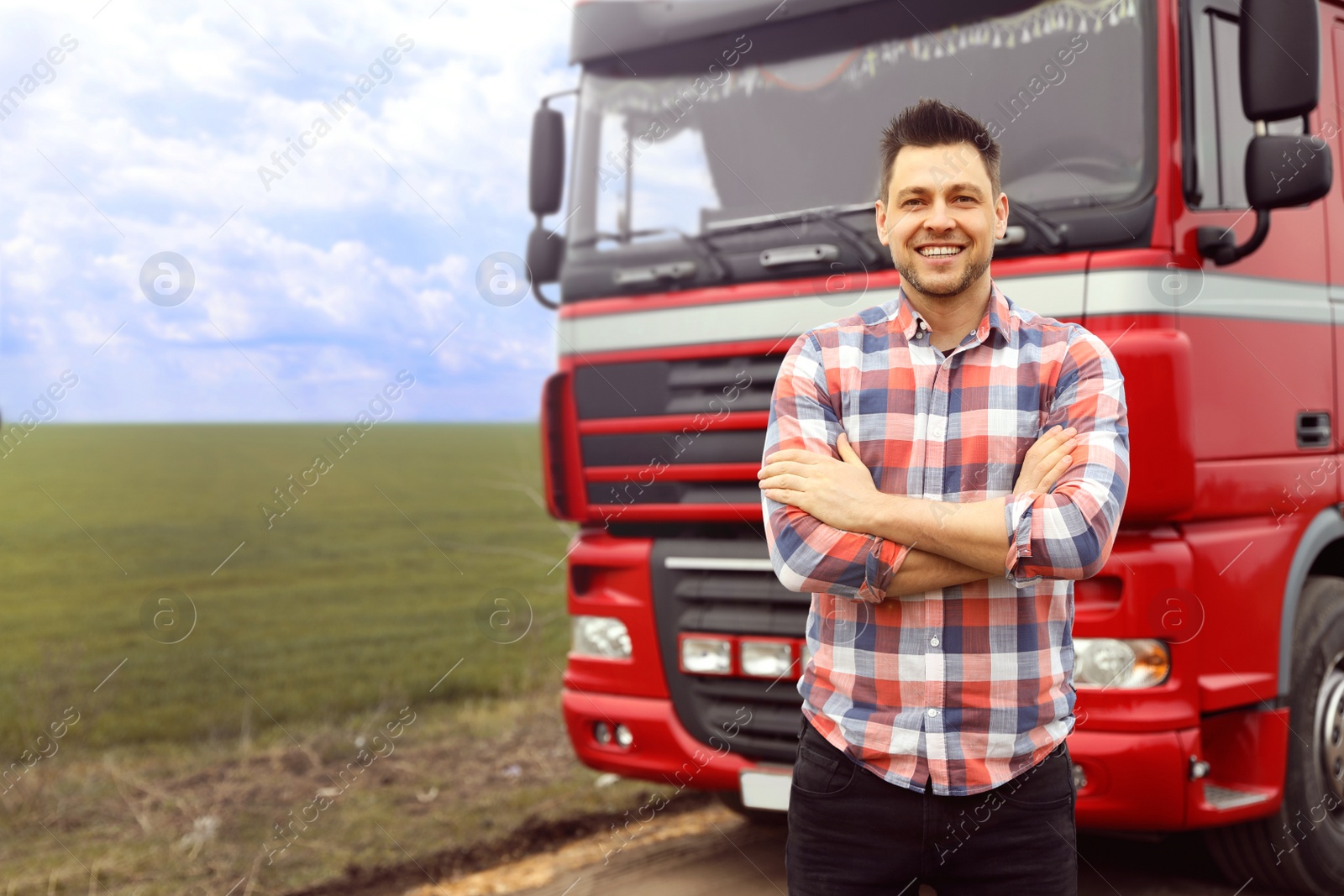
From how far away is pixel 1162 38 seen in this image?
348 cm

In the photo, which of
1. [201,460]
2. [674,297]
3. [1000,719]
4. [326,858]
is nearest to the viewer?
[1000,719]

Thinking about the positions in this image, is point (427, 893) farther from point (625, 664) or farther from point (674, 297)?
point (674, 297)

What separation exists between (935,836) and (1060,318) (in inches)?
73.3

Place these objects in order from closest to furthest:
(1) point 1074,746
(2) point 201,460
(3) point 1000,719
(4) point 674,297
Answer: (3) point 1000,719
(1) point 1074,746
(4) point 674,297
(2) point 201,460

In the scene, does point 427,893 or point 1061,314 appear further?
point 427,893

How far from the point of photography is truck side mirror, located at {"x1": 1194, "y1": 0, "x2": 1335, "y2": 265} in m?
3.24

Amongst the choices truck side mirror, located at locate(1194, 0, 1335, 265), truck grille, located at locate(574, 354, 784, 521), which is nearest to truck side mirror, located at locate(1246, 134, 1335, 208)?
truck side mirror, located at locate(1194, 0, 1335, 265)

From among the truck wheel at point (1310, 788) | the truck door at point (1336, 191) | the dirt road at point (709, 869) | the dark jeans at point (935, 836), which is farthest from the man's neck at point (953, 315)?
the dirt road at point (709, 869)

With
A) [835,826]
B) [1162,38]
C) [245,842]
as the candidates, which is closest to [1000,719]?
[835,826]

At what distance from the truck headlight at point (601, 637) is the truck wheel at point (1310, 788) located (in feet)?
6.75

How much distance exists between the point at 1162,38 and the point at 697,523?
2095mm

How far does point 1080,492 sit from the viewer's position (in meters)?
2.02

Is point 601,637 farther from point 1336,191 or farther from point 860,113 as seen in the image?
point 1336,191

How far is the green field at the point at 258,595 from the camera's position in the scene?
25.6 ft
